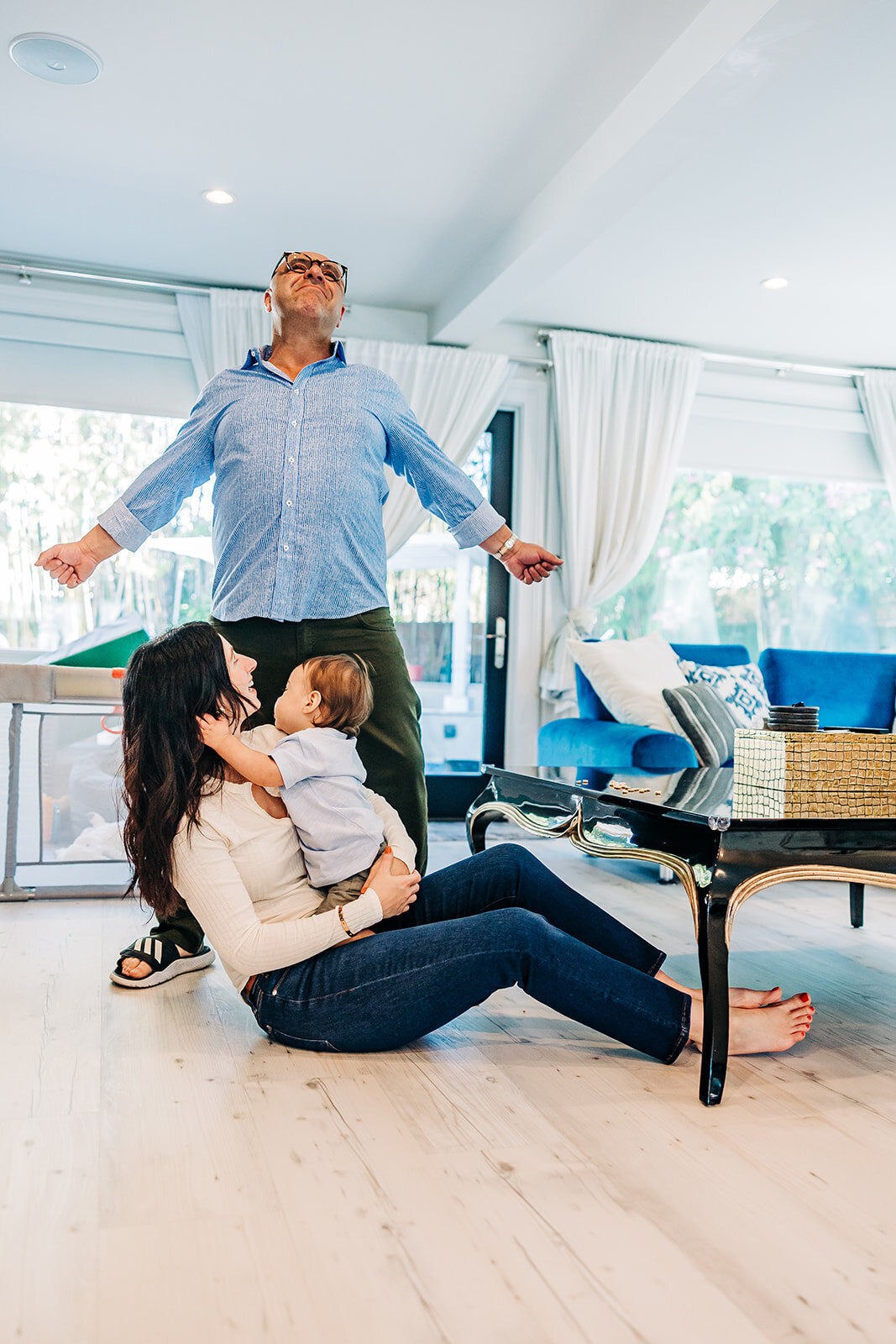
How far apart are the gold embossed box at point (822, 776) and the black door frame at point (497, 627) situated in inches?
128

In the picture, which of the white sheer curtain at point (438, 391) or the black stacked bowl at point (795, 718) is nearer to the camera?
the black stacked bowl at point (795, 718)

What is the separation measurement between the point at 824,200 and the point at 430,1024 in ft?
10.7

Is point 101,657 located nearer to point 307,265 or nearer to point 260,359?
point 260,359

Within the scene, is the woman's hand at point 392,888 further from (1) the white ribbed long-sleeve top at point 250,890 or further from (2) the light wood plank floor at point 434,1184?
(2) the light wood plank floor at point 434,1184

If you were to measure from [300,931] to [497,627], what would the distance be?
358cm

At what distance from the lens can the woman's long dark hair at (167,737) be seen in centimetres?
166

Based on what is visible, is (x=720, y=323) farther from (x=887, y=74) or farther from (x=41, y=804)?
(x=41, y=804)

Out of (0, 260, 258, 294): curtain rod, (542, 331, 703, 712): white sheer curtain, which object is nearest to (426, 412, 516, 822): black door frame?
(542, 331, 703, 712): white sheer curtain

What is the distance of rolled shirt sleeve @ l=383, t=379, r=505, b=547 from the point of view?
226 cm

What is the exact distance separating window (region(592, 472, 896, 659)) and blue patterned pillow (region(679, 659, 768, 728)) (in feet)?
3.55

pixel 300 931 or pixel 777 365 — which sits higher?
pixel 777 365

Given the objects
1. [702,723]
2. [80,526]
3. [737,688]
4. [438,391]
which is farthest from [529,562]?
[80,526]

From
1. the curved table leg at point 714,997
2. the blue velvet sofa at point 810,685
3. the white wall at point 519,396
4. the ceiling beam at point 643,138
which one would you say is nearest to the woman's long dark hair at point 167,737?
the curved table leg at point 714,997

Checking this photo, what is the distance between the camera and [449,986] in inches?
64.6
